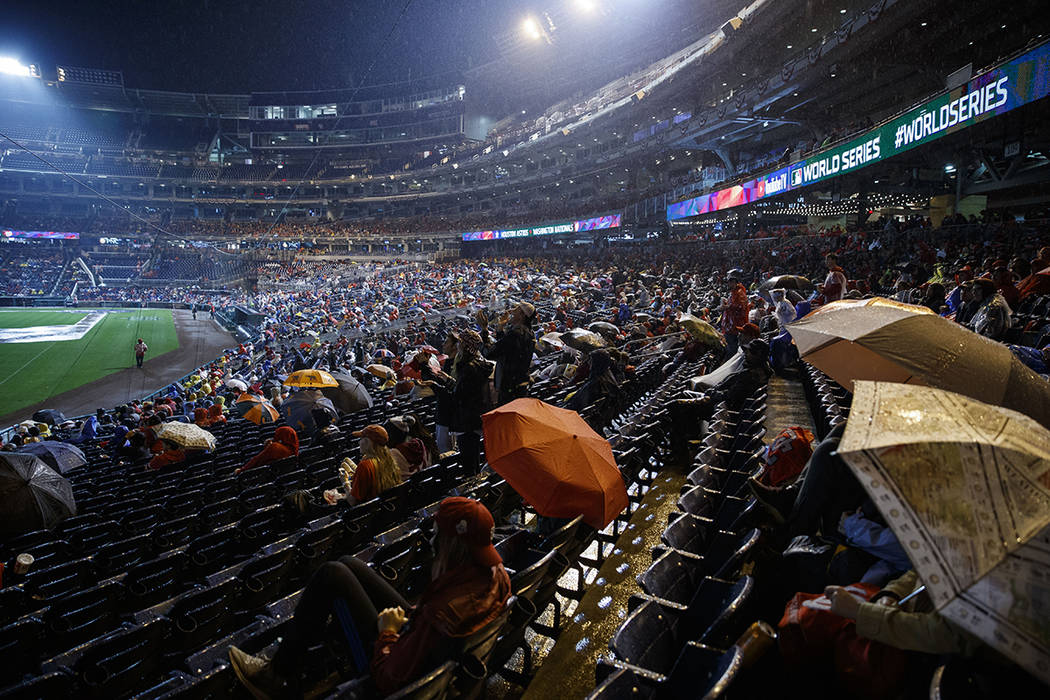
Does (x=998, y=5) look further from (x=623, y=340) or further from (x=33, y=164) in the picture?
(x=33, y=164)

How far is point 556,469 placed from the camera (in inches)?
126

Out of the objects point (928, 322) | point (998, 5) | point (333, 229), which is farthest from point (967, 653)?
point (333, 229)

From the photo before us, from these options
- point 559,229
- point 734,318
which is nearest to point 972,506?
point 734,318

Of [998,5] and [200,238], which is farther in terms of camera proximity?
[200,238]

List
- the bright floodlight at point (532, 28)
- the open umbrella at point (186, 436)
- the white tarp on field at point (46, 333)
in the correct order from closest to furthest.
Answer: the open umbrella at point (186, 436) → the white tarp on field at point (46, 333) → the bright floodlight at point (532, 28)

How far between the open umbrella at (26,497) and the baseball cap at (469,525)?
4.34m

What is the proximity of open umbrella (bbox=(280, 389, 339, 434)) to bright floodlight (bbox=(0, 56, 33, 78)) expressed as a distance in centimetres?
10357

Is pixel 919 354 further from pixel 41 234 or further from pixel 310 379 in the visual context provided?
pixel 41 234

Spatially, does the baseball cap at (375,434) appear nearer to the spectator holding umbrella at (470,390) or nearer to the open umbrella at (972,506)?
the spectator holding umbrella at (470,390)

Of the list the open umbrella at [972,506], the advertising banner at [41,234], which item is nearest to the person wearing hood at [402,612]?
the open umbrella at [972,506]

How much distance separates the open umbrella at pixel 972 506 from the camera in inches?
44.1

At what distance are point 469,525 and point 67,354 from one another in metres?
30.8

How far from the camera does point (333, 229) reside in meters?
64.9

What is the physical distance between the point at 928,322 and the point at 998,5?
1899 cm
